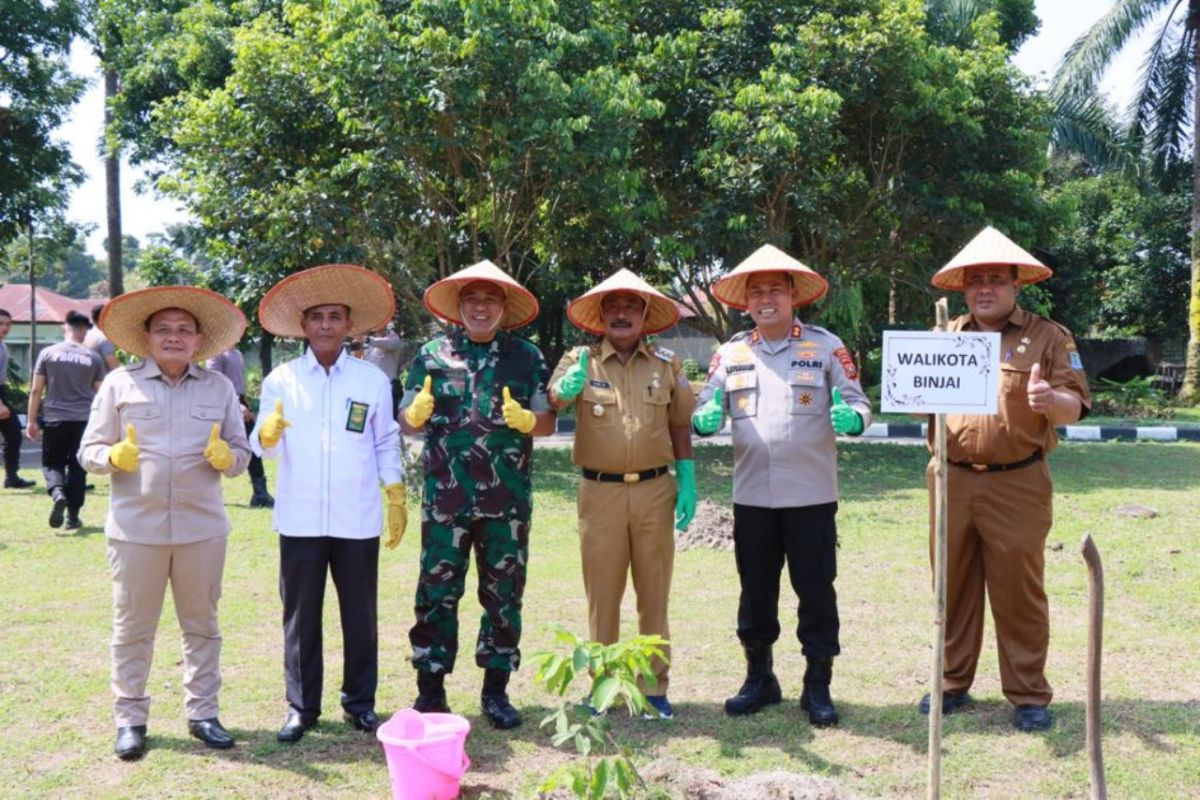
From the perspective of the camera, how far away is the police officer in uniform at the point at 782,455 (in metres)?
4.39

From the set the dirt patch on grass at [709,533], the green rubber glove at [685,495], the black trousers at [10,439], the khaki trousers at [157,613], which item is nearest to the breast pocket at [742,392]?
the green rubber glove at [685,495]

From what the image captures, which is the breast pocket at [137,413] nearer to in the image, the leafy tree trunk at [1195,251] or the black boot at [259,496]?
the black boot at [259,496]

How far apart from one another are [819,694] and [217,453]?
2.69 meters

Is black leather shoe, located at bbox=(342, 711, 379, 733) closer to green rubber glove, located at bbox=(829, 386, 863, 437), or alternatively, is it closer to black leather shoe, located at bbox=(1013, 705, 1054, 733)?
green rubber glove, located at bbox=(829, 386, 863, 437)

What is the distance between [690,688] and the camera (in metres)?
4.88

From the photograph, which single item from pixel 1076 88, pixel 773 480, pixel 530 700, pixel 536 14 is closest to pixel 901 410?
pixel 773 480

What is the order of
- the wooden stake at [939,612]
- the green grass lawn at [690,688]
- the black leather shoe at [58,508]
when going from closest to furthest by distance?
the wooden stake at [939,612] < the green grass lawn at [690,688] < the black leather shoe at [58,508]

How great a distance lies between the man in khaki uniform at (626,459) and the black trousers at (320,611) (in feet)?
3.06

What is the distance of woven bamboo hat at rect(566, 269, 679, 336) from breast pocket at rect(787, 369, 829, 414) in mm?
613

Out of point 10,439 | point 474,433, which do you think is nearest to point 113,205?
point 10,439

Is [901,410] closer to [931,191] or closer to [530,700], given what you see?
[530,700]

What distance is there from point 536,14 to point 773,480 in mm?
7638

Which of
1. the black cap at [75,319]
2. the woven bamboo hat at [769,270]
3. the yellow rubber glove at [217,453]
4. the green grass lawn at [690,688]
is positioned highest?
the black cap at [75,319]

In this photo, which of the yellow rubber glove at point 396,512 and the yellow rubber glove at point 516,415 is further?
the yellow rubber glove at point 396,512
